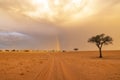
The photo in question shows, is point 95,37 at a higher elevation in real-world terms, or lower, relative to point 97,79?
higher

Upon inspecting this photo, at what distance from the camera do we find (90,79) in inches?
515

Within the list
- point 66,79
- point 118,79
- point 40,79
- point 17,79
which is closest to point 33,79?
point 40,79

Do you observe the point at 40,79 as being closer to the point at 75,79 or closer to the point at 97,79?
the point at 75,79

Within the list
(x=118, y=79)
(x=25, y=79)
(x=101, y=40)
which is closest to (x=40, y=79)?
(x=25, y=79)

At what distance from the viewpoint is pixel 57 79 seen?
12570 mm

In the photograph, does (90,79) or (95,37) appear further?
(95,37)

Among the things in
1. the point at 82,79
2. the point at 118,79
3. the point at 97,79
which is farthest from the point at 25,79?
the point at 118,79

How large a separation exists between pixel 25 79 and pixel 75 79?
4.23 meters

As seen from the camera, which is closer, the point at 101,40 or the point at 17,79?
the point at 17,79

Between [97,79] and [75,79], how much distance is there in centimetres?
194

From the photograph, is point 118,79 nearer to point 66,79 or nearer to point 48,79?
point 66,79

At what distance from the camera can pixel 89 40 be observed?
6000 cm

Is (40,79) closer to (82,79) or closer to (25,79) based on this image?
(25,79)

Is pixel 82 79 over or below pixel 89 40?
below
